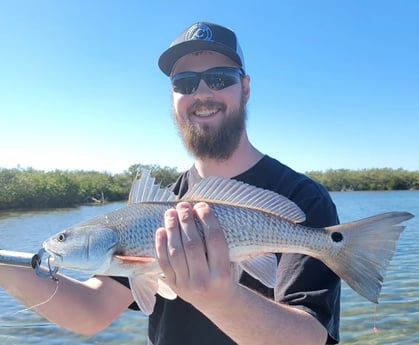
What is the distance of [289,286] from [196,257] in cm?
73

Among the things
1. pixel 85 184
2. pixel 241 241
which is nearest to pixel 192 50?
pixel 241 241

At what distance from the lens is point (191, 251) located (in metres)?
1.99

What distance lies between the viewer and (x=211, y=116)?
3254mm

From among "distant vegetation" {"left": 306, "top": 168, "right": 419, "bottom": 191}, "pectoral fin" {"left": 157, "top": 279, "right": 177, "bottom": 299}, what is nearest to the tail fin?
"pectoral fin" {"left": 157, "top": 279, "right": 177, "bottom": 299}

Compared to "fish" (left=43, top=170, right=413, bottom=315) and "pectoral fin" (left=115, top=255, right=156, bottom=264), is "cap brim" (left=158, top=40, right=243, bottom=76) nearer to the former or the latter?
"fish" (left=43, top=170, right=413, bottom=315)

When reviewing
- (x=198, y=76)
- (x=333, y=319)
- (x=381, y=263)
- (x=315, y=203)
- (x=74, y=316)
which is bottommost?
(x=74, y=316)

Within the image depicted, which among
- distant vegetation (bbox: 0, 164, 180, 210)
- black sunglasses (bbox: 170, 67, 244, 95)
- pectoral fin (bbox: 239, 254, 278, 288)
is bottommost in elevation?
distant vegetation (bbox: 0, 164, 180, 210)

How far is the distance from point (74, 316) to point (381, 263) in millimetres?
2046

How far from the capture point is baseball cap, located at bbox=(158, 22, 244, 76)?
3260 mm

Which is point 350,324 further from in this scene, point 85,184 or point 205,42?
point 85,184

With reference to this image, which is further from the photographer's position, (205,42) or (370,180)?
(370,180)

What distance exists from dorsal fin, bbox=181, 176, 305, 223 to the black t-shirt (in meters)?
0.35

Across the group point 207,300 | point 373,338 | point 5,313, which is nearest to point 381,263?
point 207,300

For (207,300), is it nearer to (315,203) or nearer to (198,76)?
Result: (315,203)
